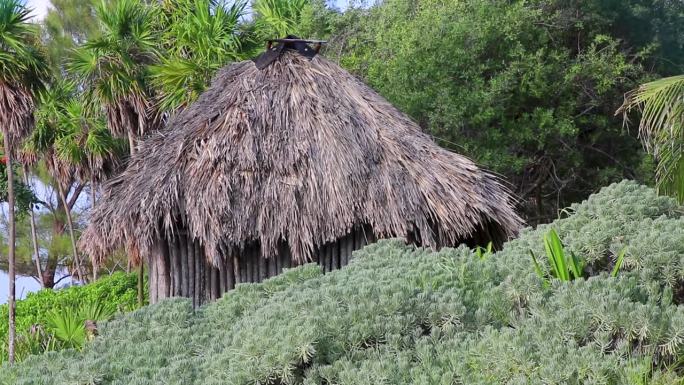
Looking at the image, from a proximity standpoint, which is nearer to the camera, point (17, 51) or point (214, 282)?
point (214, 282)

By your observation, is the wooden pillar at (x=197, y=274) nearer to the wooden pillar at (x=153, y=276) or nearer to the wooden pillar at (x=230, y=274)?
the wooden pillar at (x=230, y=274)

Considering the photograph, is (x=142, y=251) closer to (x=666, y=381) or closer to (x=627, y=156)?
(x=666, y=381)

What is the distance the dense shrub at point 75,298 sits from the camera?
16344 millimetres

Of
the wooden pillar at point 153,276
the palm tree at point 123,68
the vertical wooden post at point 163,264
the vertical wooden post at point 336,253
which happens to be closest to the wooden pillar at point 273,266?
A: the vertical wooden post at point 336,253

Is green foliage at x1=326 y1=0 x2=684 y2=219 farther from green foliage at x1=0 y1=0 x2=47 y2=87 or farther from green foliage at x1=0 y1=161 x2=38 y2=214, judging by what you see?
green foliage at x1=0 y1=161 x2=38 y2=214

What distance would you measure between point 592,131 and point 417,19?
4217 mm

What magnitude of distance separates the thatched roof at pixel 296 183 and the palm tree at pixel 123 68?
532 cm

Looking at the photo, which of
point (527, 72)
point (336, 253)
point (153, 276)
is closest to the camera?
point (336, 253)

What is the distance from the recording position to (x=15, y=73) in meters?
11.6

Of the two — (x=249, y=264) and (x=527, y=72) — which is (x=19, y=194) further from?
(x=249, y=264)

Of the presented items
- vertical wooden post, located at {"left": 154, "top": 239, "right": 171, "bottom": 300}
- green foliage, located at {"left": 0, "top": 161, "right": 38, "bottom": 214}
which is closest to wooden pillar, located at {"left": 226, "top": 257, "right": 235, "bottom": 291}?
vertical wooden post, located at {"left": 154, "top": 239, "right": 171, "bottom": 300}

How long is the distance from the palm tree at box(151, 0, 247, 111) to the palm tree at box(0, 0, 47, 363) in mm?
2006

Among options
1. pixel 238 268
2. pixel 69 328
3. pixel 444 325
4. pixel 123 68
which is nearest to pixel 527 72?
pixel 123 68

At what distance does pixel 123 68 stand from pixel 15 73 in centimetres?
271
